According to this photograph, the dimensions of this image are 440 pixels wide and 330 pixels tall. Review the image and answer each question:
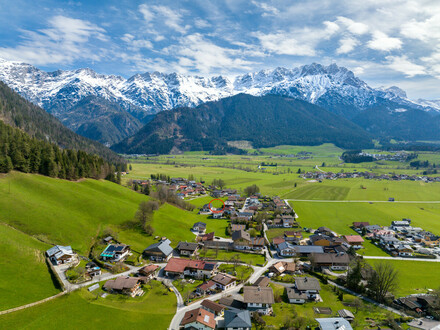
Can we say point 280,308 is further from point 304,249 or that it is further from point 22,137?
point 22,137

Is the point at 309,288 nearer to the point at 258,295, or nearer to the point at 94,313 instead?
the point at 258,295

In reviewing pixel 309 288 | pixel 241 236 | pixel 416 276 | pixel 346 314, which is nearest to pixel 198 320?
pixel 309 288

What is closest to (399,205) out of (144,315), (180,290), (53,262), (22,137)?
(180,290)

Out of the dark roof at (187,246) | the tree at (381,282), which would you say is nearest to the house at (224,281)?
the dark roof at (187,246)

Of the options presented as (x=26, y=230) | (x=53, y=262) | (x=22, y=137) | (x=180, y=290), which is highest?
(x=22, y=137)

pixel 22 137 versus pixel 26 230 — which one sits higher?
pixel 22 137

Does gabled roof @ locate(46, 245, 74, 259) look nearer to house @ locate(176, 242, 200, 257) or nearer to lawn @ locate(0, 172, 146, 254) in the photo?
lawn @ locate(0, 172, 146, 254)
